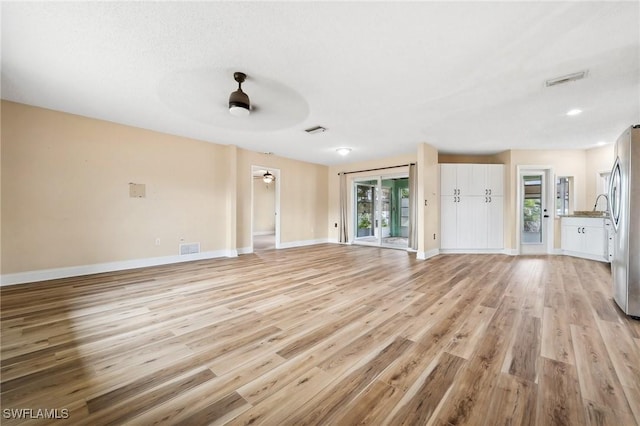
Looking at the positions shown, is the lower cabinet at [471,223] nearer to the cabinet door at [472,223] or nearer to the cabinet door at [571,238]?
the cabinet door at [472,223]

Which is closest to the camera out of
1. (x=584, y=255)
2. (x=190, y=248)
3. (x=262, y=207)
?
(x=190, y=248)

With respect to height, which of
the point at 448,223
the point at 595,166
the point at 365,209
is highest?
the point at 595,166

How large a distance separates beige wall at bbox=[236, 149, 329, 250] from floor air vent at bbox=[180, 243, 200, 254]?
37.9 inches

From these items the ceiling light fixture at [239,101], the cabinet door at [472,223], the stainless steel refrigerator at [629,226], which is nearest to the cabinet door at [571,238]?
the cabinet door at [472,223]

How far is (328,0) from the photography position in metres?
1.73

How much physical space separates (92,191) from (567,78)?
6.67 meters

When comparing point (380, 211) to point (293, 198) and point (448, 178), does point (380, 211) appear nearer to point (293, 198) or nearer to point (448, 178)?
point (448, 178)

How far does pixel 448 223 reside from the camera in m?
6.16

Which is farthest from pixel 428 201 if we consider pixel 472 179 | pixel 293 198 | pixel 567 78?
pixel 293 198

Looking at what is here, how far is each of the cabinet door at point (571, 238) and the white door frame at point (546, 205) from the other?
0.20 metres

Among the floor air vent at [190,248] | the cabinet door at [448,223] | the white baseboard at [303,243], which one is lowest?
the white baseboard at [303,243]

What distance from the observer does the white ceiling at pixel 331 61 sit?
1.85 m

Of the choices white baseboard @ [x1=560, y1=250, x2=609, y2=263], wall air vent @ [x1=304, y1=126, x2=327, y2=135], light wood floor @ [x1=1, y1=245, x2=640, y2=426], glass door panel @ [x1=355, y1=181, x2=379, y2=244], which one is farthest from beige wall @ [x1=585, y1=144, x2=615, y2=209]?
wall air vent @ [x1=304, y1=126, x2=327, y2=135]

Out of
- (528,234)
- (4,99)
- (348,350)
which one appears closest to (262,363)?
(348,350)
